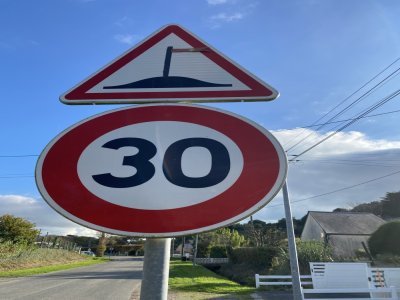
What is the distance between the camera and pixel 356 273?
11969mm

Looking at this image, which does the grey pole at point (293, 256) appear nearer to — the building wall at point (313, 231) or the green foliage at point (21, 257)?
the green foliage at point (21, 257)

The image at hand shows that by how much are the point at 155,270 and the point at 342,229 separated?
34.3 metres

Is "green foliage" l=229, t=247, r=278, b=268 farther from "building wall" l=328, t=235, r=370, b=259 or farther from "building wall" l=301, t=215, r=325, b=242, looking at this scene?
"building wall" l=301, t=215, r=325, b=242

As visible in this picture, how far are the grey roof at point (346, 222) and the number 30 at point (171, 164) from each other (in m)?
32.8

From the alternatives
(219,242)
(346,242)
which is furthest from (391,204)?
(346,242)

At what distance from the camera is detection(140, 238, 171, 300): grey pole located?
134cm

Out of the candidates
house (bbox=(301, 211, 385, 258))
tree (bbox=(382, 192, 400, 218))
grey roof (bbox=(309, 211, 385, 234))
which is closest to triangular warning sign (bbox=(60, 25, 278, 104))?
house (bbox=(301, 211, 385, 258))

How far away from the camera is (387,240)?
22.0 m

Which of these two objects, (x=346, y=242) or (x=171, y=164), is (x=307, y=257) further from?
(x=171, y=164)

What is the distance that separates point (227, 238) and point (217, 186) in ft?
135

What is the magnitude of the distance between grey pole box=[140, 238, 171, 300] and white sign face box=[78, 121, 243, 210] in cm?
15

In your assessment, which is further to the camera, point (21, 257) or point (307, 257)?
point (21, 257)

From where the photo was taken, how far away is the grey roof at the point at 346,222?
32.6m

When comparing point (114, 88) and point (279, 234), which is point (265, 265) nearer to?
point (279, 234)
